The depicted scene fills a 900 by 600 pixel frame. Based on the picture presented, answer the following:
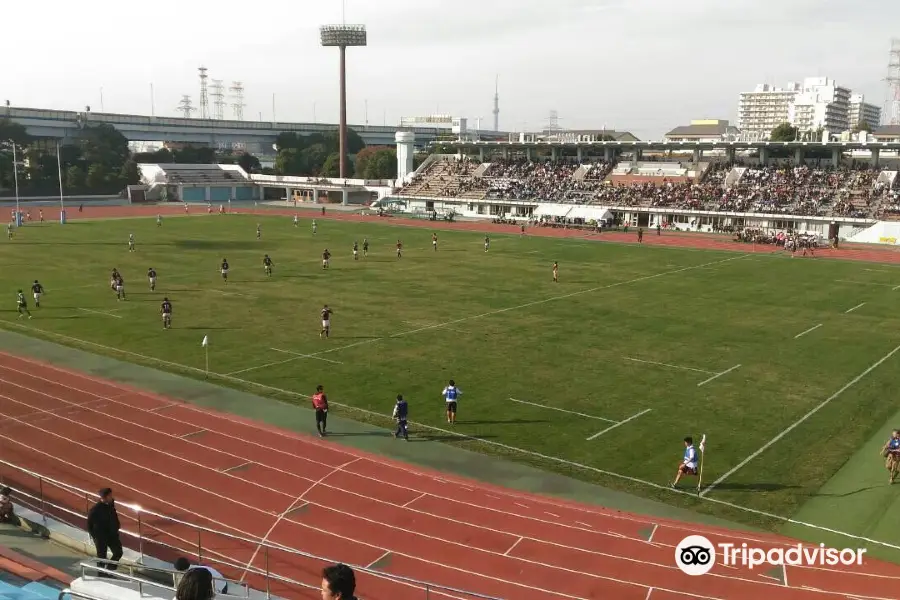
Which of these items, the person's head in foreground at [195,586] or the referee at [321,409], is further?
the referee at [321,409]

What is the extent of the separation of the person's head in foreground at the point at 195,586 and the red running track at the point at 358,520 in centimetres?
409

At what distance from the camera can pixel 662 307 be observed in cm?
3703

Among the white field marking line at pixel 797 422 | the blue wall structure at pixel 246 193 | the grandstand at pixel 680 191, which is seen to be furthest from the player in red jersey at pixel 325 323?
the blue wall structure at pixel 246 193

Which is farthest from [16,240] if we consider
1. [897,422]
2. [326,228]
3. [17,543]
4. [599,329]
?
[897,422]

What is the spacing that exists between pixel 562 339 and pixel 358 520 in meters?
16.5

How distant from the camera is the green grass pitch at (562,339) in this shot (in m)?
19.6

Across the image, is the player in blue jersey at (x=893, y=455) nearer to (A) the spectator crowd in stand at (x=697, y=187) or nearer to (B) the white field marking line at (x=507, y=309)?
(B) the white field marking line at (x=507, y=309)

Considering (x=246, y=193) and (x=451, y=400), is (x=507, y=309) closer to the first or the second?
(x=451, y=400)

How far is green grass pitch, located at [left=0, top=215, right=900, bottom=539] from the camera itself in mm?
19609

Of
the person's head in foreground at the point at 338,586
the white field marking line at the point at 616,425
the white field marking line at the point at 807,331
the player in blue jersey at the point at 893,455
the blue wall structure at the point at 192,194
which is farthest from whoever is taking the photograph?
the blue wall structure at the point at 192,194

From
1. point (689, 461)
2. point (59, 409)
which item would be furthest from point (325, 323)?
point (689, 461)

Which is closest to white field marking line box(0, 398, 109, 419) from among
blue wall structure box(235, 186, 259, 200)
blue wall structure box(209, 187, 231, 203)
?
blue wall structure box(209, 187, 231, 203)

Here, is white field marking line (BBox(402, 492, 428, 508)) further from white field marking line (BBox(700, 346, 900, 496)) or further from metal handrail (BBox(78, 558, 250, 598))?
white field marking line (BBox(700, 346, 900, 496))

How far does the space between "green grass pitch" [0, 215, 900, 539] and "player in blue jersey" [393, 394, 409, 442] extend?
132 centimetres
